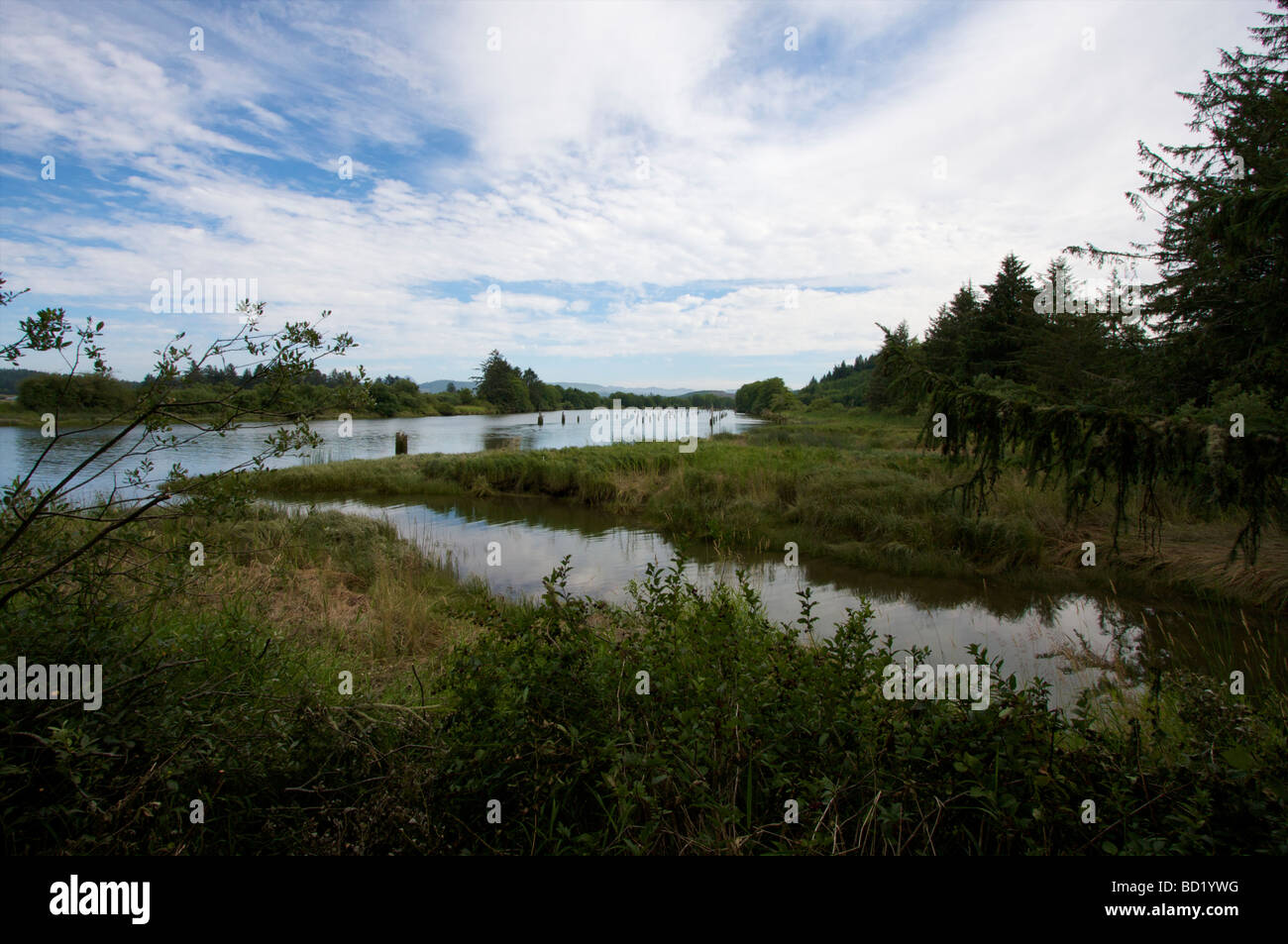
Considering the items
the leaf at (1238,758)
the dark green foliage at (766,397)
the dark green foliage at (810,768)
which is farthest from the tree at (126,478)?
the dark green foliage at (766,397)

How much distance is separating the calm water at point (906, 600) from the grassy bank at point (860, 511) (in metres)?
0.62

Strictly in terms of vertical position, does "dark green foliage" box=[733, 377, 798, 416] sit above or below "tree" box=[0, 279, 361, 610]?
above

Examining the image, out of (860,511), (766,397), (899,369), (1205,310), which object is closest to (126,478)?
(899,369)

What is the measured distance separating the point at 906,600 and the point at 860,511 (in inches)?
141

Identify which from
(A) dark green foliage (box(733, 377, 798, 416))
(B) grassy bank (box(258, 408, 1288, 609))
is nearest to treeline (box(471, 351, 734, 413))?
(A) dark green foliage (box(733, 377, 798, 416))

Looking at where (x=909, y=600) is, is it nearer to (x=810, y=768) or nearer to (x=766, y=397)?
(x=810, y=768)

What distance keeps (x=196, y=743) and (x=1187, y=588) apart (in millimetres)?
11586

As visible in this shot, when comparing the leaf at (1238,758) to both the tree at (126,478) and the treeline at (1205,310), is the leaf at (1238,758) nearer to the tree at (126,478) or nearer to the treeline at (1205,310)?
the treeline at (1205,310)

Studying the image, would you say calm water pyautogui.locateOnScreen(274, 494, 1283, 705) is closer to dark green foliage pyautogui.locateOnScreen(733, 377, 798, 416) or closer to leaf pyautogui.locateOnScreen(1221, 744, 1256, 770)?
leaf pyautogui.locateOnScreen(1221, 744, 1256, 770)

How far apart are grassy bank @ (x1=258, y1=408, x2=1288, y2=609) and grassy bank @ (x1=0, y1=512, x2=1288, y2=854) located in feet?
4.58

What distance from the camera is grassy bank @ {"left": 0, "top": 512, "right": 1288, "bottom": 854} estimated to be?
210 cm

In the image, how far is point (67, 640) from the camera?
99.2 inches
